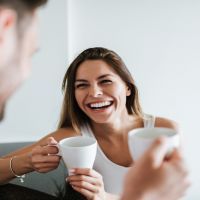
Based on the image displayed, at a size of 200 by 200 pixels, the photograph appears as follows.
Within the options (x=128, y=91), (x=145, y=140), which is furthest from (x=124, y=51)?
(x=145, y=140)

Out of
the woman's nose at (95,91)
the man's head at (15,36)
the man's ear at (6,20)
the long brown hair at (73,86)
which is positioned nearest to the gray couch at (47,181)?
the long brown hair at (73,86)

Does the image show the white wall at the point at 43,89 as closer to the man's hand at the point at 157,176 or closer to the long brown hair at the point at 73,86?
the long brown hair at the point at 73,86

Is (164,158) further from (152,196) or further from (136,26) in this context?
(136,26)

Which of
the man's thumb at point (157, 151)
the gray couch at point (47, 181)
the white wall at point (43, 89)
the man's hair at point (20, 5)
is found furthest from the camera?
the white wall at point (43, 89)

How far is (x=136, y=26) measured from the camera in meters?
1.51

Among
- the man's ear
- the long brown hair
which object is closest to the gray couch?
the long brown hair

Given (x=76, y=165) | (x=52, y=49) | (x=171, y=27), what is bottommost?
(x=76, y=165)

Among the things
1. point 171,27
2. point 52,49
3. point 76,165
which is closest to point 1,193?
point 76,165

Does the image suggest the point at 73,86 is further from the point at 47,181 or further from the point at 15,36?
the point at 15,36

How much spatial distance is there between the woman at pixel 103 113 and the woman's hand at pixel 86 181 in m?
0.20

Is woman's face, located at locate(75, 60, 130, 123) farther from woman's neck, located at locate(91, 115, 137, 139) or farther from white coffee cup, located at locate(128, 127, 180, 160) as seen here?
white coffee cup, located at locate(128, 127, 180, 160)

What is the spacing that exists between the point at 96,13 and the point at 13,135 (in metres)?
0.71

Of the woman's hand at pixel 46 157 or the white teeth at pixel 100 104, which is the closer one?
the woman's hand at pixel 46 157

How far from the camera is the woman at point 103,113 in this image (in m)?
1.04
